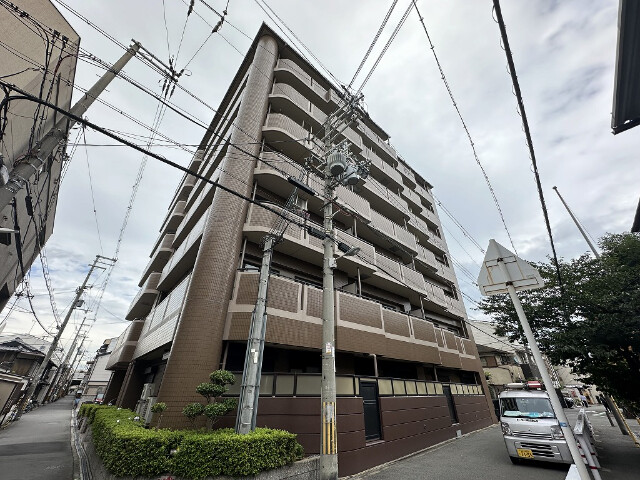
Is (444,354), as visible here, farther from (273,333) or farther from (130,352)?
(130,352)

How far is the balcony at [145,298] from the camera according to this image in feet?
52.1

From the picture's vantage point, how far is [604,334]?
7.94 m

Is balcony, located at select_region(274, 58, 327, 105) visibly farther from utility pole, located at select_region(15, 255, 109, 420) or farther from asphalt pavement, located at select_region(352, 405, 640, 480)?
utility pole, located at select_region(15, 255, 109, 420)

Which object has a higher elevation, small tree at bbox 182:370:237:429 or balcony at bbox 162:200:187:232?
balcony at bbox 162:200:187:232

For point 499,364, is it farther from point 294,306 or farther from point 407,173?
point 294,306

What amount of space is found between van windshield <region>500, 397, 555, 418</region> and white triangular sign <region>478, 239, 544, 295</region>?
6.60 m

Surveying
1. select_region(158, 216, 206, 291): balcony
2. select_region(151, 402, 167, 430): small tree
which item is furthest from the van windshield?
select_region(158, 216, 206, 291): balcony

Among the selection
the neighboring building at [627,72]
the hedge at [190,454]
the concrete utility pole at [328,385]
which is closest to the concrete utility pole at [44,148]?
the hedge at [190,454]

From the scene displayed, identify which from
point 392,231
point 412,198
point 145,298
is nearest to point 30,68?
point 145,298

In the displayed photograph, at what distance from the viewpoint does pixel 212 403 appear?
6.88 metres

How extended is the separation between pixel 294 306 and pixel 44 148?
287 inches

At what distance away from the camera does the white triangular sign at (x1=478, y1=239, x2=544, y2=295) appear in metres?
4.53

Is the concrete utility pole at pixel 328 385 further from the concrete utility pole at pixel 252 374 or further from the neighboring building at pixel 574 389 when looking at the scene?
the neighboring building at pixel 574 389

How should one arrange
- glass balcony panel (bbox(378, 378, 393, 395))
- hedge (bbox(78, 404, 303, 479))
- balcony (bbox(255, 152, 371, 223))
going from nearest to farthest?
1. hedge (bbox(78, 404, 303, 479))
2. glass balcony panel (bbox(378, 378, 393, 395))
3. balcony (bbox(255, 152, 371, 223))
